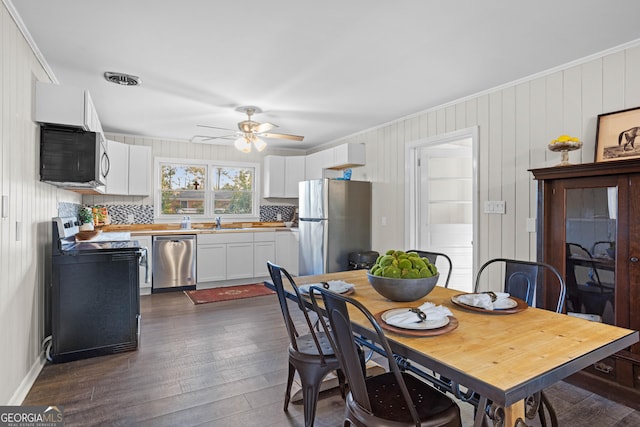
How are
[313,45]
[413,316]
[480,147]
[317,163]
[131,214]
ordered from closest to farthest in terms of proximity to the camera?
[413,316], [313,45], [480,147], [131,214], [317,163]

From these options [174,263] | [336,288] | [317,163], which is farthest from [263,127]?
[174,263]

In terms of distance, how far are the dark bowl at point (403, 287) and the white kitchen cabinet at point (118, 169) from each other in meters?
4.63

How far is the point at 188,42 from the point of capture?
8.16 ft

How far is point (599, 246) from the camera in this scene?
2.35 metres

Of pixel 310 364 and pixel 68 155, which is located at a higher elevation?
pixel 68 155

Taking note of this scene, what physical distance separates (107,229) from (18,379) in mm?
3246

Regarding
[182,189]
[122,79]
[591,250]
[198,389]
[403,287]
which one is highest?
[122,79]

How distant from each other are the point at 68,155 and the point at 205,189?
3.28 metres

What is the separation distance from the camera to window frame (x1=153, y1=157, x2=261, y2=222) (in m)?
5.69

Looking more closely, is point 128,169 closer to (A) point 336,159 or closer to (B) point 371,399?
(A) point 336,159

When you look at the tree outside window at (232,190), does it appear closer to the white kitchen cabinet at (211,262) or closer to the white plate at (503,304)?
the white kitchen cabinet at (211,262)

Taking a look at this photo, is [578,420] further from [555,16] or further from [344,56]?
[344,56]

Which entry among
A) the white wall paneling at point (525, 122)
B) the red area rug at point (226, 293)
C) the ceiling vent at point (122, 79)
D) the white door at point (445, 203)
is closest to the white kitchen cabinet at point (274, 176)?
the red area rug at point (226, 293)

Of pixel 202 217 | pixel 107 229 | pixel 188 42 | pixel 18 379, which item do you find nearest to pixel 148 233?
pixel 107 229
